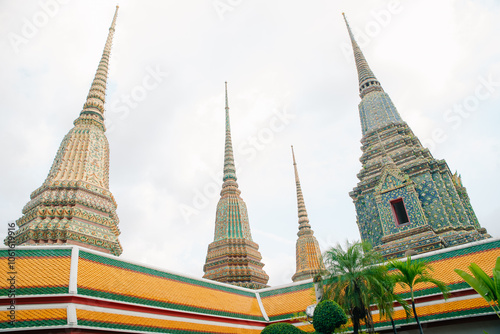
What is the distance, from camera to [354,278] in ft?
30.8

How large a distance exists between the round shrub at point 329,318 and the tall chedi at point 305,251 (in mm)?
14593

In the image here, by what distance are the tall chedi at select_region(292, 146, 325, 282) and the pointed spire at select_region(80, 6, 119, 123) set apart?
1578 centimetres

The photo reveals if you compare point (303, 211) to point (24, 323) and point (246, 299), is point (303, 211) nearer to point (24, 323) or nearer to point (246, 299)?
point (246, 299)

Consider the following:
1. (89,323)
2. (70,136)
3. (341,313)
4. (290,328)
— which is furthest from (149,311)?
(70,136)

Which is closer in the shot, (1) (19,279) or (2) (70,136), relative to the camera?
(1) (19,279)

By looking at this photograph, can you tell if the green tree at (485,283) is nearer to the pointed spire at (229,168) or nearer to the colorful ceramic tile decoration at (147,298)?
the colorful ceramic tile decoration at (147,298)

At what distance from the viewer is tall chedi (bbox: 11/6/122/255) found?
40.0ft

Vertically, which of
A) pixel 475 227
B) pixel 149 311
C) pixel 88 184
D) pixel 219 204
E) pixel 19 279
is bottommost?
pixel 149 311

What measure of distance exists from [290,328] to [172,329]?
12.9ft

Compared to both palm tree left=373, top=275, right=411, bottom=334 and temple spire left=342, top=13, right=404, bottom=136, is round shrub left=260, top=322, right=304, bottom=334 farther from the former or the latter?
temple spire left=342, top=13, right=404, bottom=136

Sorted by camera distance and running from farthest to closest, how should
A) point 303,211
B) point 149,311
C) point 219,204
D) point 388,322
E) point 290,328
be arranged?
point 303,211, point 219,204, point 388,322, point 149,311, point 290,328

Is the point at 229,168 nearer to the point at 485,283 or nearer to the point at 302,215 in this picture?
the point at 302,215

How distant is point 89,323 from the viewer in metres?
7.93

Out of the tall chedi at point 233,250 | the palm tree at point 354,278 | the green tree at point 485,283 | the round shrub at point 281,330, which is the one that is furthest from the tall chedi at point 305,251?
the round shrub at point 281,330
